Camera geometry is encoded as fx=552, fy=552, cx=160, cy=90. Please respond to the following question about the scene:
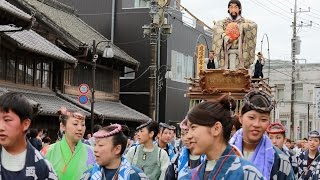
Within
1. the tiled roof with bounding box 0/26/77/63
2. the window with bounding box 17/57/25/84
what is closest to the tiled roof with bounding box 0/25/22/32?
the tiled roof with bounding box 0/26/77/63

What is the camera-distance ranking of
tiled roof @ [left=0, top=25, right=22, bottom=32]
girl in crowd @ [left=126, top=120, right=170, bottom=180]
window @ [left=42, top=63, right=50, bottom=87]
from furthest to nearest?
1. window @ [left=42, top=63, right=50, bottom=87]
2. tiled roof @ [left=0, top=25, right=22, bottom=32]
3. girl in crowd @ [left=126, top=120, right=170, bottom=180]

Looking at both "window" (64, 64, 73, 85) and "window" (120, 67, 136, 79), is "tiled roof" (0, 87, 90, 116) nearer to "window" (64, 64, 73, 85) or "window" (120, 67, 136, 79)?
"window" (64, 64, 73, 85)

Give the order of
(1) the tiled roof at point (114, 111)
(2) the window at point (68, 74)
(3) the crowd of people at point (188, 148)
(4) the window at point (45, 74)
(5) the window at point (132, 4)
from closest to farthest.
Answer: (3) the crowd of people at point (188, 148) → (4) the window at point (45, 74) → (1) the tiled roof at point (114, 111) → (2) the window at point (68, 74) → (5) the window at point (132, 4)

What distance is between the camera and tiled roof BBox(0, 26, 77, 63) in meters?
19.1

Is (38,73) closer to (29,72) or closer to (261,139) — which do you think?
(29,72)

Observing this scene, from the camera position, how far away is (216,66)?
11.7 m

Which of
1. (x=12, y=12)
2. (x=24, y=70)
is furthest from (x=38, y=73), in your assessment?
(x=12, y=12)

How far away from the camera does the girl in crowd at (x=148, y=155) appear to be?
819cm

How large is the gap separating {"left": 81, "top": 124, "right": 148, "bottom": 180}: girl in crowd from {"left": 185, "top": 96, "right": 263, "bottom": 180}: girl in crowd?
1686 mm

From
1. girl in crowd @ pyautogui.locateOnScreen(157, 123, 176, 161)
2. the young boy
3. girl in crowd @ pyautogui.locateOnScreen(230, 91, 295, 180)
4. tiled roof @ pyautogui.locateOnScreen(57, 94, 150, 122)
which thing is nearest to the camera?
the young boy

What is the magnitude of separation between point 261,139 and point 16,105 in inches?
81.4

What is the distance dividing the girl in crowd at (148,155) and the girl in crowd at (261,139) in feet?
11.9

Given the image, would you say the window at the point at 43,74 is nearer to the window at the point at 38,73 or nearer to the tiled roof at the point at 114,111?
the window at the point at 38,73

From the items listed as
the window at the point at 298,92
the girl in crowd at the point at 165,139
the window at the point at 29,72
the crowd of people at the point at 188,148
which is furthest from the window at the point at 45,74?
the window at the point at 298,92
